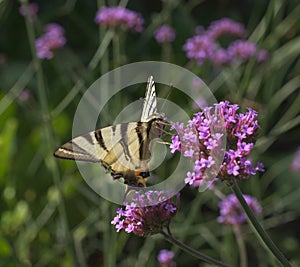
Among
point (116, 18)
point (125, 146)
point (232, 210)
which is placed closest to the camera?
point (125, 146)

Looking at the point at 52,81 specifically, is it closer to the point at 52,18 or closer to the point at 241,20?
the point at 52,18

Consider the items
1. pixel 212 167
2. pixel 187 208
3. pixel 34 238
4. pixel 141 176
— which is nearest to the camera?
pixel 212 167

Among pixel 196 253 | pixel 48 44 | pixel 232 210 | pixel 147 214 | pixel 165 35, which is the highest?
pixel 165 35

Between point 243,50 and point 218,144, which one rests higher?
point 243,50

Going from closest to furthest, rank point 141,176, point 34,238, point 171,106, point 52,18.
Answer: point 141,176
point 171,106
point 34,238
point 52,18

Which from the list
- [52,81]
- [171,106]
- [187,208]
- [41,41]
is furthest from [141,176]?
[52,81]

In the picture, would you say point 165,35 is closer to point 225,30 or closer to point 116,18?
point 225,30

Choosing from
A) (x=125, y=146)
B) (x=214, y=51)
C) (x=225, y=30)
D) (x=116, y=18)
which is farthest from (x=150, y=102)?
(x=225, y=30)
